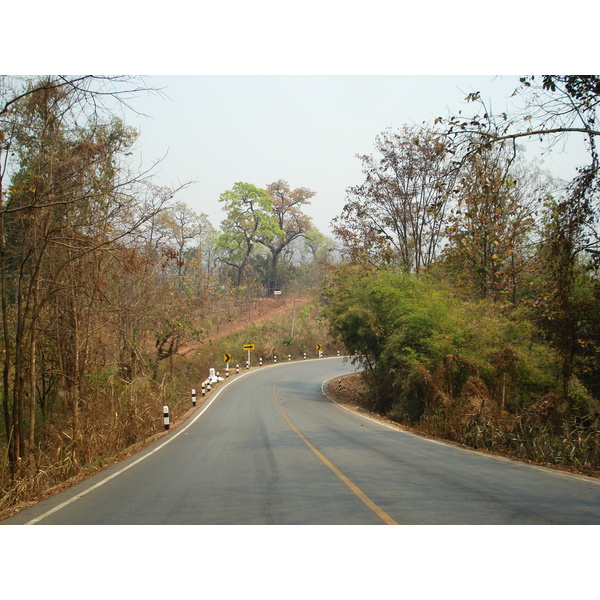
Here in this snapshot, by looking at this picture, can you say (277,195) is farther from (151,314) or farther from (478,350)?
(478,350)

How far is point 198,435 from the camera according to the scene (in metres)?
16.2

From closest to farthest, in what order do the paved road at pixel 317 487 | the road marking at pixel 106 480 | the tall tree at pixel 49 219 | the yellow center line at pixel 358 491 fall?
1. the yellow center line at pixel 358 491
2. the paved road at pixel 317 487
3. the road marking at pixel 106 480
4. the tall tree at pixel 49 219

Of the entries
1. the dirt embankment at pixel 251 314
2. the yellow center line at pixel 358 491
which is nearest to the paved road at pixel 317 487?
the yellow center line at pixel 358 491

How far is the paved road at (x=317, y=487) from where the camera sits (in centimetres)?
639

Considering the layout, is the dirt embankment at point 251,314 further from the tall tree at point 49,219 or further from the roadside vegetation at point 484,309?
the tall tree at point 49,219

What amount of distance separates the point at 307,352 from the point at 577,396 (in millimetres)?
46965

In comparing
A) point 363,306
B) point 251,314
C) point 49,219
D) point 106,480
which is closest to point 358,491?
point 106,480

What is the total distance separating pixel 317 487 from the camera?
8039mm

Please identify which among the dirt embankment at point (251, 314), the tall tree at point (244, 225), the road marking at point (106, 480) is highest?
the tall tree at point (244, 225)

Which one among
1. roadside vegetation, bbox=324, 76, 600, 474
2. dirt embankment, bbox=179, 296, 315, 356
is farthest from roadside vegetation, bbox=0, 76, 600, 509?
dirt embankment, bbox=179, 296, 315, 356

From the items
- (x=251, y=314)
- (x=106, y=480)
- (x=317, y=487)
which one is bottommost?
(x=106, y=480)

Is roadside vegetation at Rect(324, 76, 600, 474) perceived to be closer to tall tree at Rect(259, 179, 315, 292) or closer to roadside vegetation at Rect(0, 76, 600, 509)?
roadside vegetation at Rect(0, 76, 600, 509)

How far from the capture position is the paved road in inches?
251

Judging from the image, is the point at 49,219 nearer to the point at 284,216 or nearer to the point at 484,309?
the point at 484,309
